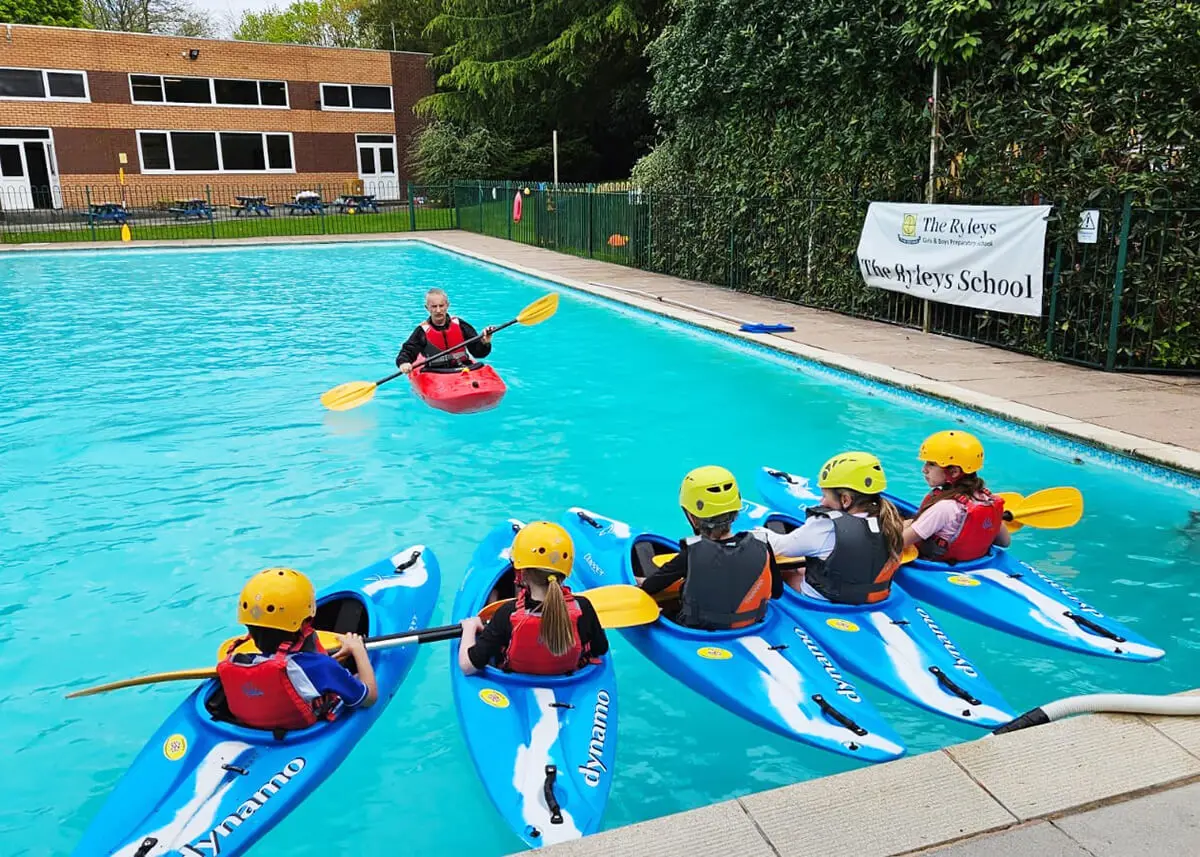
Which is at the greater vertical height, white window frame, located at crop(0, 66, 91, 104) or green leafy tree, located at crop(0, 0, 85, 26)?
green leafy tree, located at crop(0, 0, 85, 26)

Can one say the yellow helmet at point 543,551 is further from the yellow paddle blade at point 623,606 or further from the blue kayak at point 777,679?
the blue kayak at point 777,679

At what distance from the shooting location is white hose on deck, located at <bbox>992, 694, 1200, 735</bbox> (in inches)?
149

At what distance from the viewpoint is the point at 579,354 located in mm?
13414

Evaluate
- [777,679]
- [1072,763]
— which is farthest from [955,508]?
[1072,763]

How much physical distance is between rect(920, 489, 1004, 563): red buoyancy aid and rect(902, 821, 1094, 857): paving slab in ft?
8.21

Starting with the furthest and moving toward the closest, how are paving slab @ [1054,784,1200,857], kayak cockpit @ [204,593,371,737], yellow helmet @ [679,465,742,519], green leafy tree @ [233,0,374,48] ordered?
green leafy tree @ [233,0,374,48], kayak cockpit @ [204,593,371,737], yellow helmet @ [679,465,742,519], paving slab @ [1054,784,1200,857]

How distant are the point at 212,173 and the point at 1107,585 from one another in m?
38.7

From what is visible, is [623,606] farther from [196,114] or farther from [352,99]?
[352,99]

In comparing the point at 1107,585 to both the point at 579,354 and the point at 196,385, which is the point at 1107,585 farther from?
the point at 196,385

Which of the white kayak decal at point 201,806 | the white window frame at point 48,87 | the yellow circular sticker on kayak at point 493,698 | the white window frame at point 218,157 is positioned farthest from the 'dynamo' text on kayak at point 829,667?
the white window frame at point 48,87

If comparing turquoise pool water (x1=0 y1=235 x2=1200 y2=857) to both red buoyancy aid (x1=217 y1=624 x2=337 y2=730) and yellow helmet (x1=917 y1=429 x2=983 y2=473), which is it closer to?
red buoyancy aid (x1=217 y1=624 x2=337 y2=730)

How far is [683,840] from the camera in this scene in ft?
10.2

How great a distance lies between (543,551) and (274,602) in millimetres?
1135

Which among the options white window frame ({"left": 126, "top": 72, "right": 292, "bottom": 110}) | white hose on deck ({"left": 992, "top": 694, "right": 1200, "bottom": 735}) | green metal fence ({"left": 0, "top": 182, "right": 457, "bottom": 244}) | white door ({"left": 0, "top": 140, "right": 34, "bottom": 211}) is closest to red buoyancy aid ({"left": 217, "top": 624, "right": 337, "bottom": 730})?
white hose on deck ({"left": 992, "top": 694, "right": 1200, "bottom": 735})
